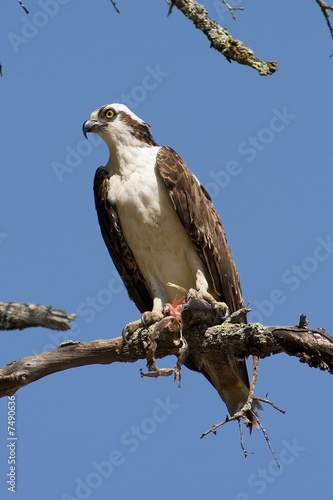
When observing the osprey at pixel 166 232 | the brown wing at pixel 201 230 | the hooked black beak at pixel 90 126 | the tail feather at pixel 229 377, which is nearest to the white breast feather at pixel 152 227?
the osprey at pixel 166 232

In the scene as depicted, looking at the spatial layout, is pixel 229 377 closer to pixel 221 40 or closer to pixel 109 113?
pixel 109 113

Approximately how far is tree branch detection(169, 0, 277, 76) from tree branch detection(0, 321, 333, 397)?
1.83m

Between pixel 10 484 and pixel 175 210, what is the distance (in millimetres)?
2880

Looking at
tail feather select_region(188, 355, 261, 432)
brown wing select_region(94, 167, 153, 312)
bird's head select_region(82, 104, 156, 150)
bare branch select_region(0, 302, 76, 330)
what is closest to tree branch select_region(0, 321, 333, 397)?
tail feather select_region(188, 355, 261, 432)

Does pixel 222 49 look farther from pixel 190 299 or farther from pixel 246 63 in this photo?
pixel 190 299

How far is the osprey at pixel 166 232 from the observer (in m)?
7.73

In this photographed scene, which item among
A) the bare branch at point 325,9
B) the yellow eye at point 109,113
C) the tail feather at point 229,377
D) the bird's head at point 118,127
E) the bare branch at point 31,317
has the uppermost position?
the yellow eye at point 109,113

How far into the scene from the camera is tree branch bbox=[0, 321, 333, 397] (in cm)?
555

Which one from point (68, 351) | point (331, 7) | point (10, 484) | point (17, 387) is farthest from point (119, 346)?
point (331, 7)

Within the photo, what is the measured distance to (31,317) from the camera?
161 inches

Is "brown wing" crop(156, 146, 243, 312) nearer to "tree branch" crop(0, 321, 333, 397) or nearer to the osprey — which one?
the osprey

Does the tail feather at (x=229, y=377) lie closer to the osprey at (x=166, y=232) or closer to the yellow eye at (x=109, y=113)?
the osprey at (x=166, y=232)

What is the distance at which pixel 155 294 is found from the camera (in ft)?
26.4

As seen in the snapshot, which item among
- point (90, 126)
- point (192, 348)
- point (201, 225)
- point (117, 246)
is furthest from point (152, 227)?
point (192, 348)
